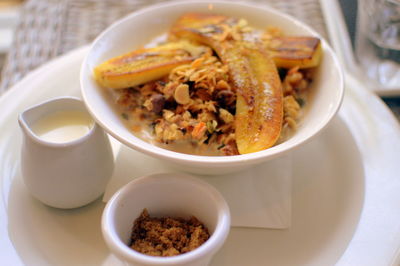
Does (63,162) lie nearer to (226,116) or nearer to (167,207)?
(167,207)

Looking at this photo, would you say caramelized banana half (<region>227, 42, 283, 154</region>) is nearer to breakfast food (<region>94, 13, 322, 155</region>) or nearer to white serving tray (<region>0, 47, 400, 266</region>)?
breakfast food (<region>94, 13, 322, 155</region>)

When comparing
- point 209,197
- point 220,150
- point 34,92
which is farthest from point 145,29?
point 209,197

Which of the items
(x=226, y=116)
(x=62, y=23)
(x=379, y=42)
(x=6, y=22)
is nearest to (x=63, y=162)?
(x=226, y=116)

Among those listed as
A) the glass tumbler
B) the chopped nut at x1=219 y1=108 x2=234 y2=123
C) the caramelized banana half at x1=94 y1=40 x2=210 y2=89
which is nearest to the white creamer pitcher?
the caramelized banana half at x1=94 y1=40 x2=210 y2=89

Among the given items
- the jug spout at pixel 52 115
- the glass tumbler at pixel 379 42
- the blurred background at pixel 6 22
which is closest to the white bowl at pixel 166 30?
the jug spout at pixel 52 115

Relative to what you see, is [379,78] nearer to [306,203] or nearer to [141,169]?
[306,203]

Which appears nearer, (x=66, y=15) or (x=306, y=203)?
(x=306, y=203)

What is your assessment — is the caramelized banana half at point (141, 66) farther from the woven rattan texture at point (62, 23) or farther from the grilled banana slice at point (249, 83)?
the woven rattan texture at point (62, 23)
